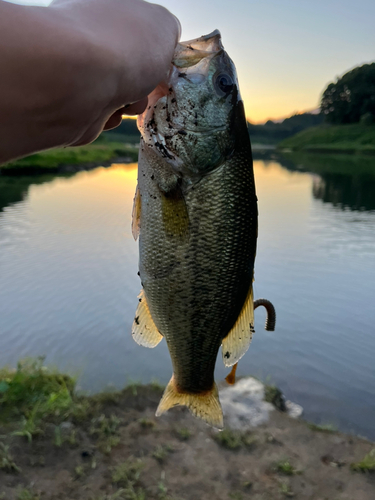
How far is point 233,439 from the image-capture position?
182 inches

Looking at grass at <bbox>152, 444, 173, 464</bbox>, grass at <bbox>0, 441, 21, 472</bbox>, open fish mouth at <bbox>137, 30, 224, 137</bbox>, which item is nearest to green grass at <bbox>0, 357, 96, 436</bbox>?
grass at <bbox>0, 441, 21, 472</bbox>

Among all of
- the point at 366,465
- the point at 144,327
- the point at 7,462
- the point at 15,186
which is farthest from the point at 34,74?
the point at 15,186

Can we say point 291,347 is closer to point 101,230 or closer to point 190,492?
point 190,492

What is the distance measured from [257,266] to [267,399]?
247 inches

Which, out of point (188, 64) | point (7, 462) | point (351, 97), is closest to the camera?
point (188, 64)

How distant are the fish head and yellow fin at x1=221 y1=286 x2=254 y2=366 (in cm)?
72

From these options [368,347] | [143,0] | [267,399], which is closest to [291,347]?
[368,347]

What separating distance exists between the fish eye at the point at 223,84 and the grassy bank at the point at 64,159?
24.2 m

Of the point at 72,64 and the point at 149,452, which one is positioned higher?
the point at 72,64

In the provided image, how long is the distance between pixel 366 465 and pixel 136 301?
19.0ft

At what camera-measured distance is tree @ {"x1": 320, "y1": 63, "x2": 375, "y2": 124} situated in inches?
3157

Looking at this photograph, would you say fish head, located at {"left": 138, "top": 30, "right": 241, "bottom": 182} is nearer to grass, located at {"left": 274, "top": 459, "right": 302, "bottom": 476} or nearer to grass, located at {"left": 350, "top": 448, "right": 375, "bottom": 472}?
grass, located at {"left": 274, "top": 459, "right": 302, "bottom": 476}

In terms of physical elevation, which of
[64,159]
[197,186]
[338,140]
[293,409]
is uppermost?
[338,140]

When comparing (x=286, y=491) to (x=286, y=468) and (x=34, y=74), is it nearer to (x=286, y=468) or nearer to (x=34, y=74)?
(x=286, y=468)
